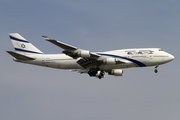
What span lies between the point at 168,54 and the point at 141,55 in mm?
4846

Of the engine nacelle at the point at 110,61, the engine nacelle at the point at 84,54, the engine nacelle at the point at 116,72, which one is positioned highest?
the engine nacelle at the point at 84,54

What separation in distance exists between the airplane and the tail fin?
152 centimetres

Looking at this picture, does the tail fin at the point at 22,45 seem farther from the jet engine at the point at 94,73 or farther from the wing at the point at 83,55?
the jet engine at the point at 94,73

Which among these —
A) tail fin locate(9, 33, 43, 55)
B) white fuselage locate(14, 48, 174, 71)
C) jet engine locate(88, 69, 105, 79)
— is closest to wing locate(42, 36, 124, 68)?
white fuselage locate(14, 48, 174, 71)

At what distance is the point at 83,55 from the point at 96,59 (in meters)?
3.01

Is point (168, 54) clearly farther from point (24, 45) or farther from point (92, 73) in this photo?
point (24, 45)

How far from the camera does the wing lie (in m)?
52.1

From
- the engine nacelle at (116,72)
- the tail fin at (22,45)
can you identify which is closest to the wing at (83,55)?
the engine nacelle at (116,72)

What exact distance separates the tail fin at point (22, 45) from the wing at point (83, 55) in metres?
9.43

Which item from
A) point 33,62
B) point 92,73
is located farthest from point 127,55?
point 33,62

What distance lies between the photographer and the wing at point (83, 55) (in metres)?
52.1

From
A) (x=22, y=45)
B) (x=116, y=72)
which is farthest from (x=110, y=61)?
(x=22, y=45)

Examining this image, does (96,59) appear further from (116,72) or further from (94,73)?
(116,72)

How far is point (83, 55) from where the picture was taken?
172ft
